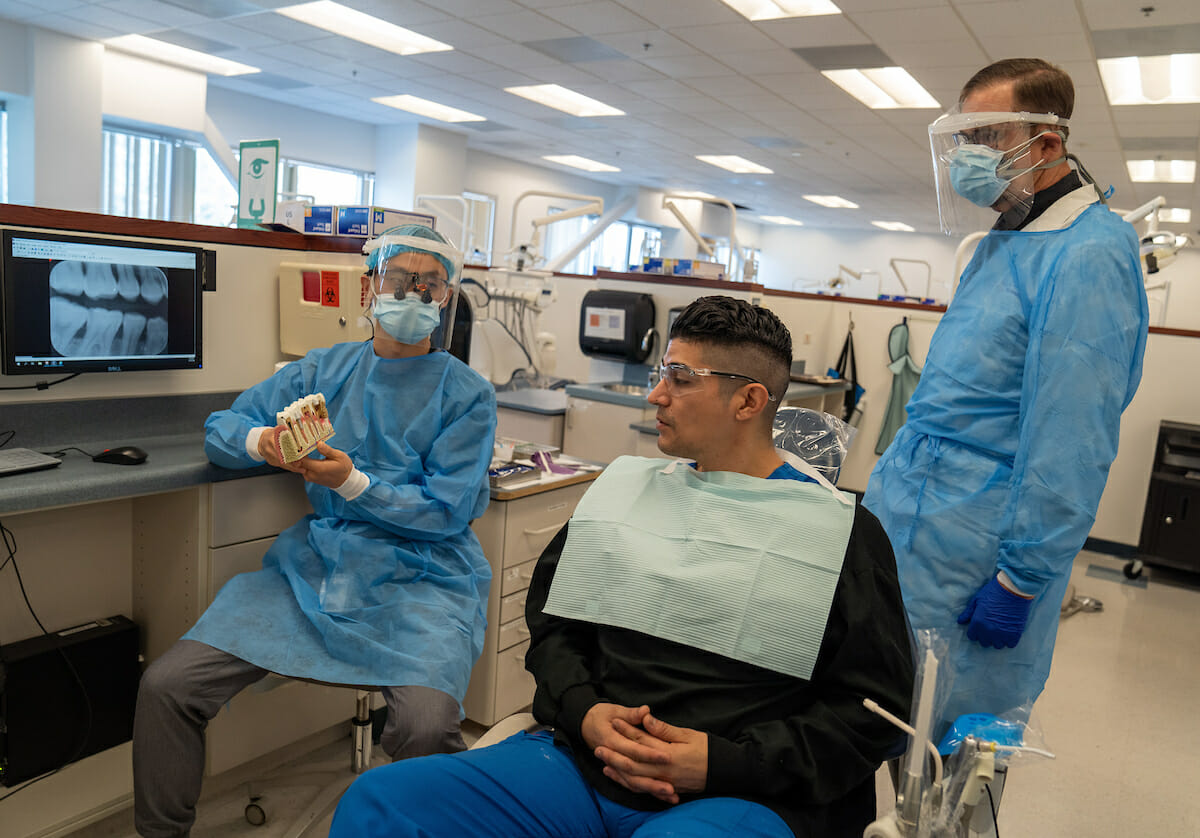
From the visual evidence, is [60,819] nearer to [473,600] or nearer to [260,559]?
[260,559]

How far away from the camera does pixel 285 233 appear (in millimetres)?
2367

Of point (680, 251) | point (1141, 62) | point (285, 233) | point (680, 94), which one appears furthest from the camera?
point (680, 251)

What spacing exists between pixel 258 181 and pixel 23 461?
1.37m

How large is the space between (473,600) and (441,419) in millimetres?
419

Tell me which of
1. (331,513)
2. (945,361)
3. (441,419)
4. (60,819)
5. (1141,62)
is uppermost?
(1141,62)

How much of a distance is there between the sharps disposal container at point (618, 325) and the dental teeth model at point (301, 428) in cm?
284

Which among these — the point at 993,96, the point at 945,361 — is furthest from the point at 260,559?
the point at 993,96

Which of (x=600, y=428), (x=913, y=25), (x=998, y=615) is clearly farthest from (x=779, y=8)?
(x=998, y=615)

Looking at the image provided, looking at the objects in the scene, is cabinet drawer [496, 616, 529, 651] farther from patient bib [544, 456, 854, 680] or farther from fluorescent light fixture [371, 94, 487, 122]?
fluorescent light fixture [371, 94, 487, 122]

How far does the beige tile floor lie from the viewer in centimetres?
207

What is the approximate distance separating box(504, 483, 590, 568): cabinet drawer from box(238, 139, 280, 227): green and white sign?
48.2 inches

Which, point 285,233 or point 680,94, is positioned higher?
point 680,94

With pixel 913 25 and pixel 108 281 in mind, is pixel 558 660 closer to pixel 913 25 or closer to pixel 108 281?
pixel 108 281

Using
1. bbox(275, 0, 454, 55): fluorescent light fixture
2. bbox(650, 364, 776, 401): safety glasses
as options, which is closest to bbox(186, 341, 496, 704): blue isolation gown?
bbox(650, 364, 776, 401): safety glasses
